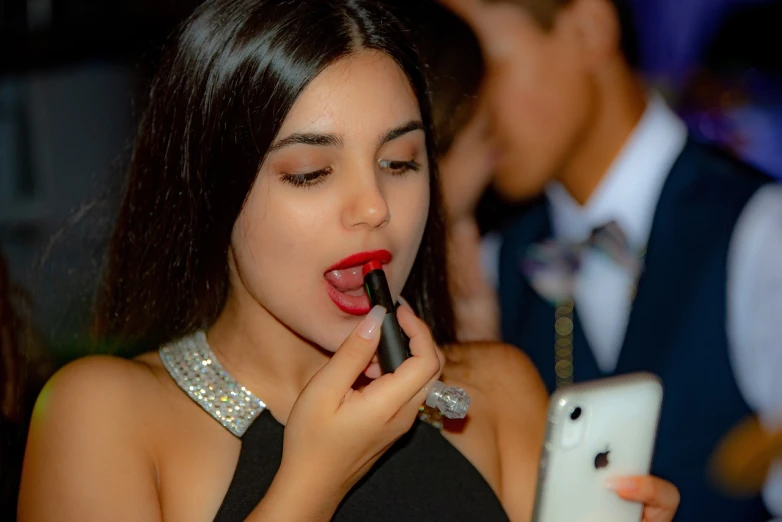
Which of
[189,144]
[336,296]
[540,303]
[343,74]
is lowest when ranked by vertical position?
[540,303]

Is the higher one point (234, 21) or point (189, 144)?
point (234, 21)

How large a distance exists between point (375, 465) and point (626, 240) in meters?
1.07

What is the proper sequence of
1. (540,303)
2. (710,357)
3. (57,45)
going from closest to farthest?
(710,357)
(540,303)
(57,45)

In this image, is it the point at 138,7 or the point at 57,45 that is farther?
the point at 57,45

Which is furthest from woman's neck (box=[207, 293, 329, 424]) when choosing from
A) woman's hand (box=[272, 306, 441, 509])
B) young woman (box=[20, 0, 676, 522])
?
woman's hand (box=[272, 306, 441, 509])

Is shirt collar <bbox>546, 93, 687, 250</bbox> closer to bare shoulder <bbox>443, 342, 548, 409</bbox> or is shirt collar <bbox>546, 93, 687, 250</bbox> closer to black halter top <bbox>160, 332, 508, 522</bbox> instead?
bare shoulder <bbox>443, 342, 548, 409</bbox>

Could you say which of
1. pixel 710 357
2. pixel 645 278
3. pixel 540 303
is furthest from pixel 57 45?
pixel 710 357

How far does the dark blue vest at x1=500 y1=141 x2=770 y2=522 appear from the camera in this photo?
201 cm

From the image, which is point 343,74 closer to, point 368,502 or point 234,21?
point 234,21

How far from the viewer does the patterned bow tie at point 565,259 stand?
2203 mm

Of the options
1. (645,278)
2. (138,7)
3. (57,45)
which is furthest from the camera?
(57,45)

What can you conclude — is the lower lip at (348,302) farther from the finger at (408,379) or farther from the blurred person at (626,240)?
the blurred person at (626,240)

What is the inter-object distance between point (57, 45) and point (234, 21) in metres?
2.50

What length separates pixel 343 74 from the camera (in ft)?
4.14
